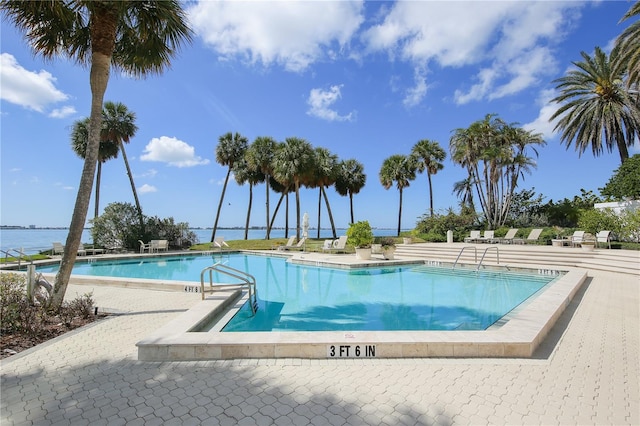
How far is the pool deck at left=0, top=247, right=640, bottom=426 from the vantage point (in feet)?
8.54

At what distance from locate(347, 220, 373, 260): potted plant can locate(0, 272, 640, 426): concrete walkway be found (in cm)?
1030

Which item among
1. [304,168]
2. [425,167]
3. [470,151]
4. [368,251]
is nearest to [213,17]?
[368,251]

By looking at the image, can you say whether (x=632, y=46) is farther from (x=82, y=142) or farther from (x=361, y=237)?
(x=82, y=142)

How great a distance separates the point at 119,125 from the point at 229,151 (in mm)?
8568

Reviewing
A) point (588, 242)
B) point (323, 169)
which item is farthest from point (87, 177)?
point (323, 169)

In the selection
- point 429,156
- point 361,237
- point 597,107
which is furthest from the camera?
point 429,156

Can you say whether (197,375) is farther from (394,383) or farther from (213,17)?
(213,17)

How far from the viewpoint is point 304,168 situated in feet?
88.1

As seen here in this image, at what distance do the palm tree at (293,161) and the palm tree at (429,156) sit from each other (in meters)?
11.1

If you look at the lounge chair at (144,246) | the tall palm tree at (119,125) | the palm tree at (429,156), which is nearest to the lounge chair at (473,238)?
the palm tree at (429,156)

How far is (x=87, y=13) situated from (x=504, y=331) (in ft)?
28.4

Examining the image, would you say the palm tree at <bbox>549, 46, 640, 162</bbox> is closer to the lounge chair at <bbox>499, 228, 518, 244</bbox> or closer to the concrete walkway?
the lounge chair at <bbox>499, 228, 518, 244</bbox>

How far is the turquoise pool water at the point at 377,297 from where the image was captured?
6051 millimetres

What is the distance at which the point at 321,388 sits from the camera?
10.2 ft
